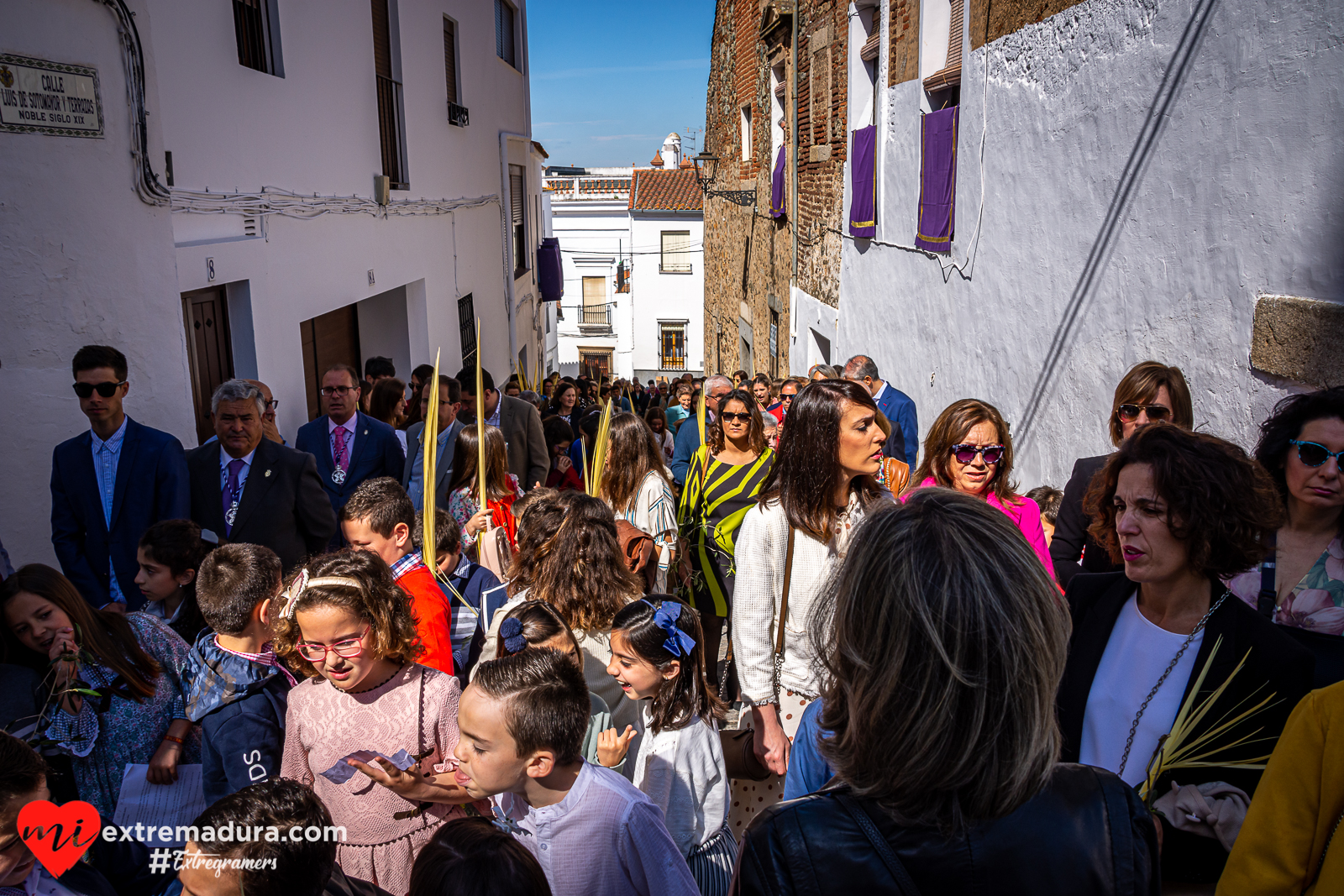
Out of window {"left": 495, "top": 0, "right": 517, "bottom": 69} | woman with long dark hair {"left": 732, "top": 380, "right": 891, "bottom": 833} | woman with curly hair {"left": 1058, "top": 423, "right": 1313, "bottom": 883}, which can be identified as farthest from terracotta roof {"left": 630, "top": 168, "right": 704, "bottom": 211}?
woman with curly hair {"left": 1058, "top": 423, "right": 1313, "bottom": 883}

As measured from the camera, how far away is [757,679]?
248cm

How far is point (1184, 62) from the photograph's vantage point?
3596mm

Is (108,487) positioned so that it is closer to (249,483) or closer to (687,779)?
(249,483)

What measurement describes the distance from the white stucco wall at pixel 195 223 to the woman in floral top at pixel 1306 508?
4499 millimetres

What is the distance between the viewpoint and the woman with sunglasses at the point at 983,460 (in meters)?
3.06

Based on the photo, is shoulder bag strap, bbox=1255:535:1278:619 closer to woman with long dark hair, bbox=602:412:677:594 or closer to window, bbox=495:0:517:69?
woman with long dark hair, bbox=602:412:677:594

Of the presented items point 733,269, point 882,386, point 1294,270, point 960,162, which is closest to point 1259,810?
point 1294,270

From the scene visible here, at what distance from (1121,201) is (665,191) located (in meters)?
28.1

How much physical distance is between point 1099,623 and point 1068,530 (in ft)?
3.73

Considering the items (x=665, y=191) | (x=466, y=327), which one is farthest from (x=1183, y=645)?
(x=665, y=191)

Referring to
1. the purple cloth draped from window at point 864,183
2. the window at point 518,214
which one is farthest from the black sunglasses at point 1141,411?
the window at point 518,214

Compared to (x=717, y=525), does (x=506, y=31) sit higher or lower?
higher

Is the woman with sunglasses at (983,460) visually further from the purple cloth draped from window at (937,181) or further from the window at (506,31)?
the window at (506,31)

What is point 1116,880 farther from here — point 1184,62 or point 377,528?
point 1184,62
